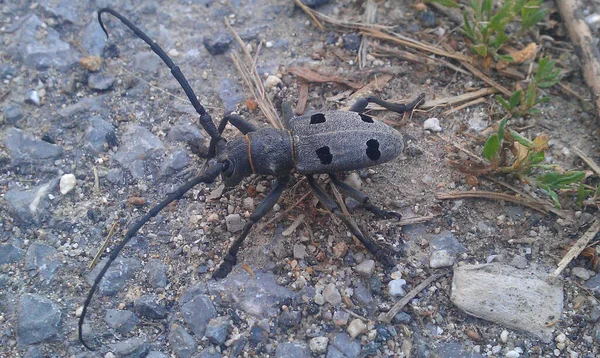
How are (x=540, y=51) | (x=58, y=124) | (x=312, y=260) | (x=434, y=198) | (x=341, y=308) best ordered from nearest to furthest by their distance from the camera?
(x=341, y=308) < (x=312, y=260) < (x=434, y=198) < (x=58, y=124) < (x=540, y=51)

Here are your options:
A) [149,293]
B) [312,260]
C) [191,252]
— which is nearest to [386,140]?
[312,260]

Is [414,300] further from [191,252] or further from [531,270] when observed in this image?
[191,252]

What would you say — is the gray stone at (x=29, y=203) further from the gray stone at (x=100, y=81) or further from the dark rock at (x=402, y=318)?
the dark rock at (x=402, y=318)

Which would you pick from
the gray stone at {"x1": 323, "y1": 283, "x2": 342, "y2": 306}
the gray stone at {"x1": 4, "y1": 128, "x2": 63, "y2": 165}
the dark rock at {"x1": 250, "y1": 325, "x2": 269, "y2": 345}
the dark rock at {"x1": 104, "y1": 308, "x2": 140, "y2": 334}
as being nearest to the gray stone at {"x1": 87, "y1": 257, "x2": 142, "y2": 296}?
the dark rock at {"x1": 104, "y1": 308, "x2": 140, "y2": 334}

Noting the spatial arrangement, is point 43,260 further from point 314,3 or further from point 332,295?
point 314,3

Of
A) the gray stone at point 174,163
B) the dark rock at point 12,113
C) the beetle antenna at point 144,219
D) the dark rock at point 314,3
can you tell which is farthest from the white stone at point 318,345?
the dark rock at point 314,3

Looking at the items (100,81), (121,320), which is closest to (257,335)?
(121,320)

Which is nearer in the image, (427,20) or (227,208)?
(227,208)
